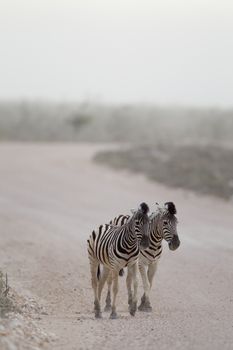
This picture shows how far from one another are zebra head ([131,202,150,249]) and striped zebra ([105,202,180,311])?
478 millimetres

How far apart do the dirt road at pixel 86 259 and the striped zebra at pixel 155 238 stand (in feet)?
0.98

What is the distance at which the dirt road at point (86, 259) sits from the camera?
9.80 metres

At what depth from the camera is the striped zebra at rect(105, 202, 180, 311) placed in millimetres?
11266

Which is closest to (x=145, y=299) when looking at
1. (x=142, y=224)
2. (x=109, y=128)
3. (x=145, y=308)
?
(x=145, y=308)

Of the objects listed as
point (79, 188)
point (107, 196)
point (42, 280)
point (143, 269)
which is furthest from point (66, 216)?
point (143, 269)

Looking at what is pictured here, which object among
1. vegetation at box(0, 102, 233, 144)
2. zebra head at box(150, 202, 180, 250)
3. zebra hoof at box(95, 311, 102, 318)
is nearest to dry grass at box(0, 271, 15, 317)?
zebra hoof at box(95, 311, 102, 318)

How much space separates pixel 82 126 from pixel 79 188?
3273 centimetres

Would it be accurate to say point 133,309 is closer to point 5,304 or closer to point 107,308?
point 107,308

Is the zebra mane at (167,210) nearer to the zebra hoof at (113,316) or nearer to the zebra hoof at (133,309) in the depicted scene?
the zebra hoof at (133,309)

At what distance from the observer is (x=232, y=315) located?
1094cm

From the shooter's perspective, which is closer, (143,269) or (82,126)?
(143,269)

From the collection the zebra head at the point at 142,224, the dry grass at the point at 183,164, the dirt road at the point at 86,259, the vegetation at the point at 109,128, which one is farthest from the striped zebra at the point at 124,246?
the vegetation at the point at 109,128

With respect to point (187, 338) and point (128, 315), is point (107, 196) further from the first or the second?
point (187, 338)

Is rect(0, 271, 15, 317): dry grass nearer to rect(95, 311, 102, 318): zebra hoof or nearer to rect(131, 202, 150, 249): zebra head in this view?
rect(95, 311, 102, 318): zebra hoof
